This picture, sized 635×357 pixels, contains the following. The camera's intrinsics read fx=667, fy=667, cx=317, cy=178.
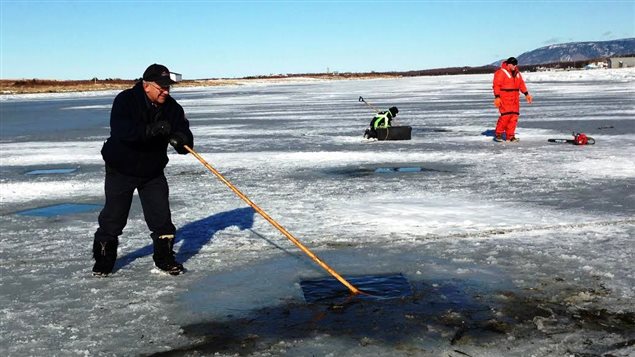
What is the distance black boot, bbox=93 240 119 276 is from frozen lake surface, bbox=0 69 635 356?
0.25 feet

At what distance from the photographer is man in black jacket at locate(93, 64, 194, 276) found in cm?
435

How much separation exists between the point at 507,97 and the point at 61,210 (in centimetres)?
873

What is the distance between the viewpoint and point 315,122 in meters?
19.3

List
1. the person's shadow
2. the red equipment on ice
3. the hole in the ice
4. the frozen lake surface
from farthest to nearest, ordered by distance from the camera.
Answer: the red equipment on ice < the hole in the ice < the person's shadow < the frozen lake surface

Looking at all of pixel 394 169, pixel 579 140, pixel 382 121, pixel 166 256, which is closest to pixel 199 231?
pixel 166 256

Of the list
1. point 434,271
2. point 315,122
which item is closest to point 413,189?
point 434,271

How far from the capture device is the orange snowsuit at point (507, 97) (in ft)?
41.1

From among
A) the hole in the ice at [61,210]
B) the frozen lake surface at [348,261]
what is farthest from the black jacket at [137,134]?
the hole in the ice at [61,210]

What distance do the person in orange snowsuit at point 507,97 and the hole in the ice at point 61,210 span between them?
8.00 metres

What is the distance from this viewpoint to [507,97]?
12.8 meters

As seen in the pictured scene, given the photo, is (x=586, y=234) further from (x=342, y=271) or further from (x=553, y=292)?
(x=342, y=271)

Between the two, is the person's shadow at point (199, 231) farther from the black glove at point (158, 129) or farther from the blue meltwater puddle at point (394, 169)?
the blue meltwater puddle at point (394, 169)

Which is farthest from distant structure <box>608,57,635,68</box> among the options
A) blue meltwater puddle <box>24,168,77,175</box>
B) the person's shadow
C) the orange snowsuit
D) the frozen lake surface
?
the person's shadow

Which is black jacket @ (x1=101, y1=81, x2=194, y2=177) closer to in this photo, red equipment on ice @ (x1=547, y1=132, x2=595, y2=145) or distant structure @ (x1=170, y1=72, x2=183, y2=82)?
distant structure @ (x1=170, y1=72, x2=183, y2=82)
